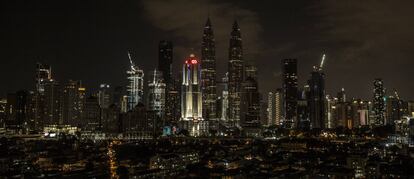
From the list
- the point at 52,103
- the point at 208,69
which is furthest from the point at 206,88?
the point at 52,103

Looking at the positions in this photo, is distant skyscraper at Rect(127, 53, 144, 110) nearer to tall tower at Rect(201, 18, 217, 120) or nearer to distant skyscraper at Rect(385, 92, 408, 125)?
tall tower at Rect(201, 18, 217, 120)

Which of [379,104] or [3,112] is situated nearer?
[3,112]

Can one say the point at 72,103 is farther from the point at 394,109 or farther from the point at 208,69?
the point at 394,109

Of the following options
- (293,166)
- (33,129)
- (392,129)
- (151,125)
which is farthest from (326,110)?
(293,166)

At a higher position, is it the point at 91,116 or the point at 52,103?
the point at 52,103

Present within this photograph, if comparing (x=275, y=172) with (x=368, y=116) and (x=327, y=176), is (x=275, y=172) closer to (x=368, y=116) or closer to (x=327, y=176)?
(x=327, y=176)

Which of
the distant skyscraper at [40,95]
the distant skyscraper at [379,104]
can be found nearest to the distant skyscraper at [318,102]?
the distant skyscraper at [379,104]

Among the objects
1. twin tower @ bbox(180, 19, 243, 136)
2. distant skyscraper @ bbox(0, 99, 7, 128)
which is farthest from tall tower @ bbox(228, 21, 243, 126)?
distant skyscraper @ bbox(0, 99, 7, 128)
